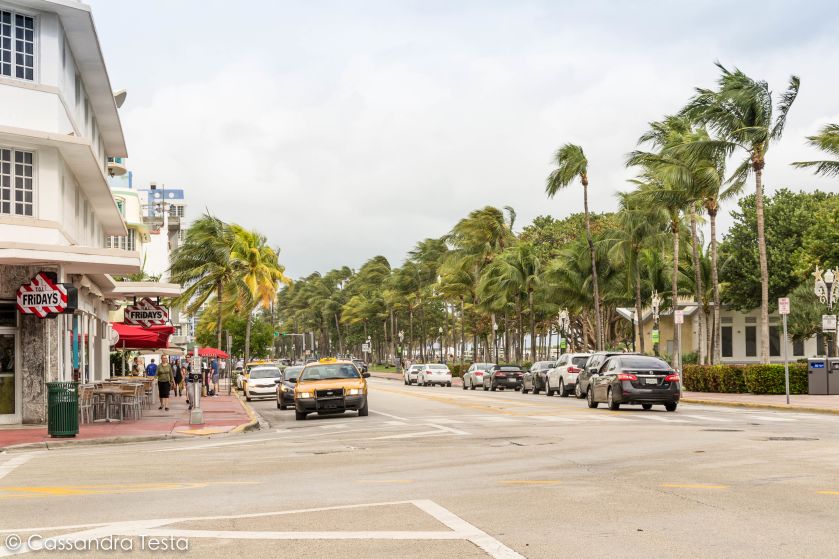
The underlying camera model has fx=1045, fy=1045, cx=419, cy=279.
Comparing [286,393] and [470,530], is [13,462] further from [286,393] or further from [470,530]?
[286,393]

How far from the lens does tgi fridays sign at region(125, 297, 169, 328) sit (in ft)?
127

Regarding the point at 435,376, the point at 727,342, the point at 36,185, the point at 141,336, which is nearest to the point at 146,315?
the point at 141,336

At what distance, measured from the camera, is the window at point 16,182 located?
25.2 m

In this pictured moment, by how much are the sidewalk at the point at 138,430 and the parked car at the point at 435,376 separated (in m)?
35.1

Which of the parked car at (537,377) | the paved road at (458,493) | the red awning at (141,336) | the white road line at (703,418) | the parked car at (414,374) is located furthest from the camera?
the parked car at (414,374)

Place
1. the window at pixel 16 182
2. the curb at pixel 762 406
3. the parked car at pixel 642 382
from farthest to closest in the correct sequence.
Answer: the parked car at pixel 642 382 → the curb at pixel 762 406 → the window at pixel 16 182

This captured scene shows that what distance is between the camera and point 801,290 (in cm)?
6362

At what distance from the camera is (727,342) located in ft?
234

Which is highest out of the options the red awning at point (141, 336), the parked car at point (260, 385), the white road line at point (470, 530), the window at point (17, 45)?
the window at point (17, 45)

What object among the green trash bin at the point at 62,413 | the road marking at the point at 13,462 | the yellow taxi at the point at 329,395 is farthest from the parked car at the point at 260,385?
the road marking at the point at 13,462

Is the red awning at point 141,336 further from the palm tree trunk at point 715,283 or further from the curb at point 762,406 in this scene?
the palm tree trunk at point 715,283

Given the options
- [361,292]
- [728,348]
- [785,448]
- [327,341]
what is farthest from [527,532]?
[327,341]

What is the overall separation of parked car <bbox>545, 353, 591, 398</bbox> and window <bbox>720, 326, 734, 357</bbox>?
30.2 m

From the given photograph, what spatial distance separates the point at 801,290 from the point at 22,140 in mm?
50871
